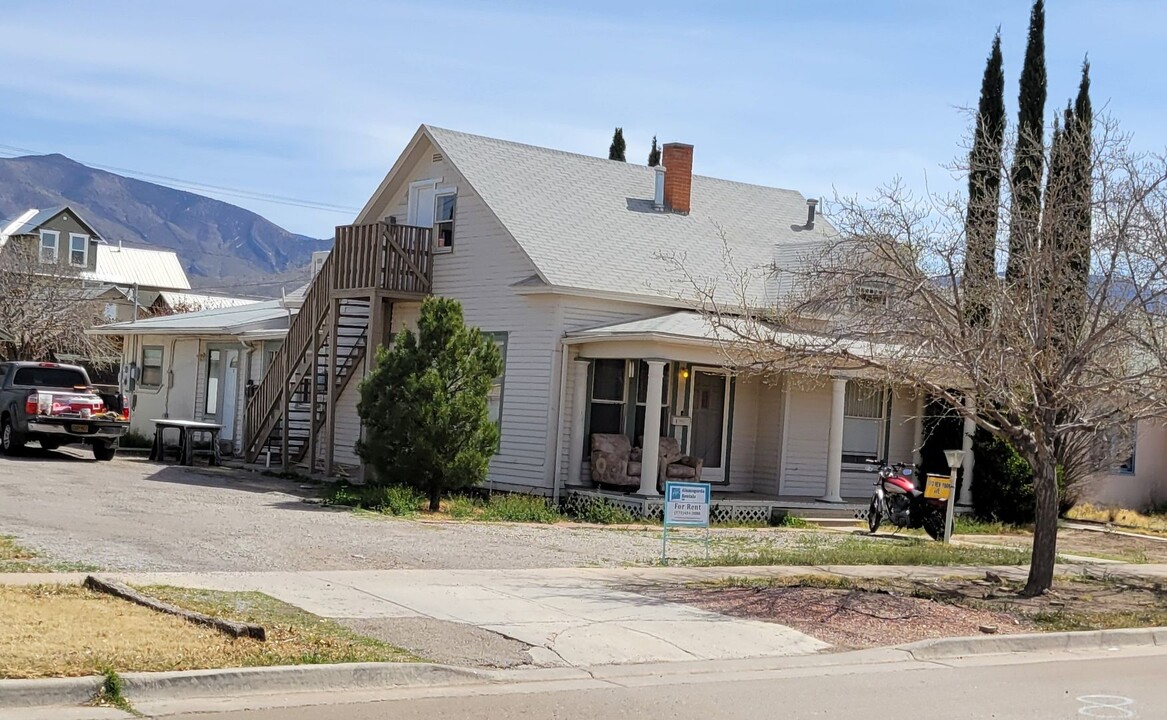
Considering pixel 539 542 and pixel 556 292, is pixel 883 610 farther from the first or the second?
pixel 556 292

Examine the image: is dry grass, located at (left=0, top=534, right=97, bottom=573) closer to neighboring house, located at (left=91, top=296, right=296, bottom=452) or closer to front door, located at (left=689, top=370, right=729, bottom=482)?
front door, located at (left=689, top=370, right=729, bottom=482)

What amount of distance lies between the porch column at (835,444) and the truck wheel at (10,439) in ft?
49.3

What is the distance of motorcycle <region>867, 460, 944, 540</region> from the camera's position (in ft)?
72.3

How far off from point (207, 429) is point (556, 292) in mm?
9433

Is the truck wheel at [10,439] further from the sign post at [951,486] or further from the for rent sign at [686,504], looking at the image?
the sign post at [951,486]

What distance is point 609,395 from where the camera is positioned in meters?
23.9

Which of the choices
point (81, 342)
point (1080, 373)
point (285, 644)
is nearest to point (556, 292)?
point (1080, 373)

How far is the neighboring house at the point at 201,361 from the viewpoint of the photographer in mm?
31656

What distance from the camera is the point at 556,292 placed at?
22.9 meters

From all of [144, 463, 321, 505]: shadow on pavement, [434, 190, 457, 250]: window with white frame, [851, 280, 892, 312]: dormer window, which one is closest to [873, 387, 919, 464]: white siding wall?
[434, 190, 457, 250]: window with white frame

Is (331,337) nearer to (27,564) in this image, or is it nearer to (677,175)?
(677,175)

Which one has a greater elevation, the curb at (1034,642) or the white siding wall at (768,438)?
the white siding wall at (768,438)

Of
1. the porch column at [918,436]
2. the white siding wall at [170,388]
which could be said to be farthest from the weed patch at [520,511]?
the white siding wall at [170,388]

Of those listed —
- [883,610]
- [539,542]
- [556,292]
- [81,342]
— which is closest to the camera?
[883,610]
